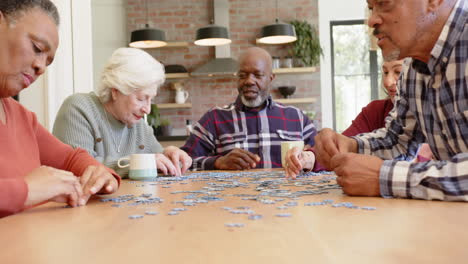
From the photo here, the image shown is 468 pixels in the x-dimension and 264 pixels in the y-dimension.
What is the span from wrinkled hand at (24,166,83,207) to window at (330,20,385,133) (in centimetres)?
819

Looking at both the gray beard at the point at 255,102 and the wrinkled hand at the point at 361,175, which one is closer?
the wrinkled hand at the point at 361,175

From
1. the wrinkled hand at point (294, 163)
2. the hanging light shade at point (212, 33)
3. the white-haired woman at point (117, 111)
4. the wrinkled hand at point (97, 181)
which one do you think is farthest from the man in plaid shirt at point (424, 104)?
the hanging light shade at point (212, 33)

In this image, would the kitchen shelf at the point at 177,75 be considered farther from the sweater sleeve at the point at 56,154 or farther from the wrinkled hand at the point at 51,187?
the wrinkled hand at the point at 51,187

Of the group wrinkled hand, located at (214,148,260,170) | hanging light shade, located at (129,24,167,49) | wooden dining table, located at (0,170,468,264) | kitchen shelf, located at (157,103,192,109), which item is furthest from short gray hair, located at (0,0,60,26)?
kitchen shelf, located at (157,103,192,109)

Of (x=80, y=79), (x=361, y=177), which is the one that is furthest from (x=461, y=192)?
(x=80, y=79)

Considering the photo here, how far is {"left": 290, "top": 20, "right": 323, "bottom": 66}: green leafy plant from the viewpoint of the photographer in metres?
8.08

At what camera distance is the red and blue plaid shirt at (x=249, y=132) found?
135 inches

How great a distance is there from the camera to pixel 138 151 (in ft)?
9.11

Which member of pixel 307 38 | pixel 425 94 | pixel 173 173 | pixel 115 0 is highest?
pixel 115 0

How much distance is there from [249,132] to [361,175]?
85.4 inches

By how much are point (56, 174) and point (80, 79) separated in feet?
9.05

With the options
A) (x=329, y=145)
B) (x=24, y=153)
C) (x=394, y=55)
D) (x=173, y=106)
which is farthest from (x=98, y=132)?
(x=173, y=106)

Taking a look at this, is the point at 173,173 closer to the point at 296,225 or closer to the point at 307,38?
the point at 296,225

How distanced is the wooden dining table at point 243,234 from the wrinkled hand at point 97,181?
0.31 feet
